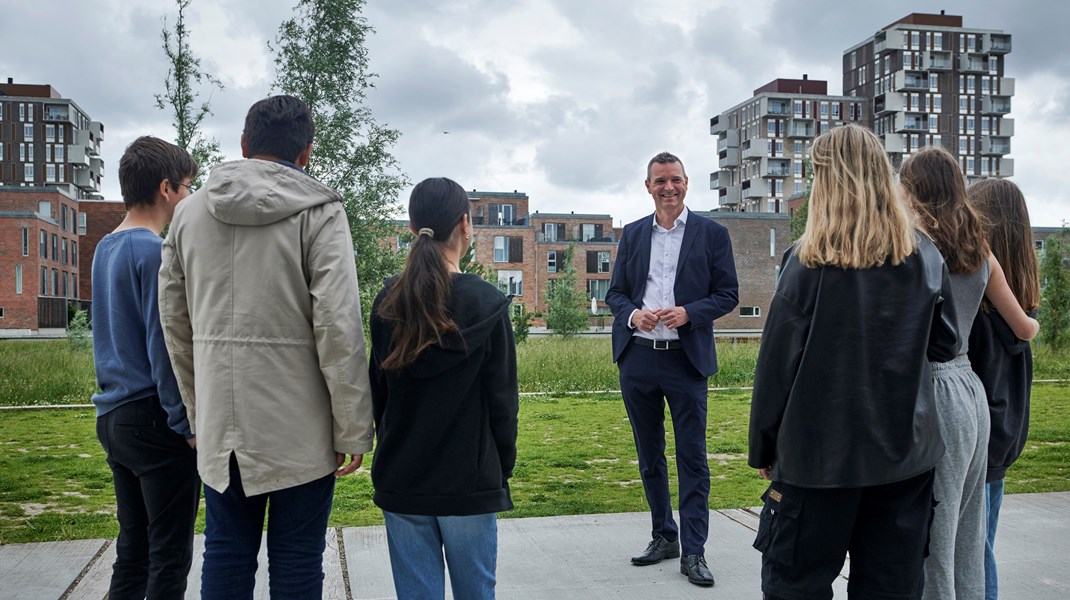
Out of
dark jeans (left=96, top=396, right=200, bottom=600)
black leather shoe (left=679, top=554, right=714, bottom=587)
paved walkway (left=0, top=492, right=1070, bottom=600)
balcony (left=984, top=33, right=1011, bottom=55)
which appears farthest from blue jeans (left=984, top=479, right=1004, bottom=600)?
balcony (left=984, top=33, right=1011, bottom=55)

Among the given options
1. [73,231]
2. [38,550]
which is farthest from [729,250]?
[73,231]

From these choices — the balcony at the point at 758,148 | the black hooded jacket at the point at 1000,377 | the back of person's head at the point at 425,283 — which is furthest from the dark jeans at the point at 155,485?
the balcony at the point at 758,148

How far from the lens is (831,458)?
8.78ft

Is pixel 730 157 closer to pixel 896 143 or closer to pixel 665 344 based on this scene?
pixel 896 143

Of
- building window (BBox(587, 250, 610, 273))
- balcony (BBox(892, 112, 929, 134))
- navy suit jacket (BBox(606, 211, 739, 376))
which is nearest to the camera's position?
navy suit jacket (BBox(606, 211, 739, 376))

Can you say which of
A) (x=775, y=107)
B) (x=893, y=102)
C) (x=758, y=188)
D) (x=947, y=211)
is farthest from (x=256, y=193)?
(x=775, y=107)

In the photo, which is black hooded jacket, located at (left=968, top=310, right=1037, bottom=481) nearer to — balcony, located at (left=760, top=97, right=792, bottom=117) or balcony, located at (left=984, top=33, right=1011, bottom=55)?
balcony, located at (left=760, top=97, right=792, bottom=117)

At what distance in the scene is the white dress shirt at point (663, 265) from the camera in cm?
476

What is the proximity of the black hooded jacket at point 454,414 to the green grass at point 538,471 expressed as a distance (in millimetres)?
2775

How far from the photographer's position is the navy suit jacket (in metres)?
4.58

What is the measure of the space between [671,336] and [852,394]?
195 cm

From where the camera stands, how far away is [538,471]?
24.3ft

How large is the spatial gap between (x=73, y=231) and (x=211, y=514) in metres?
71.5

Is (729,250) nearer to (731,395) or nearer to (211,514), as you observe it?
(211,514)
